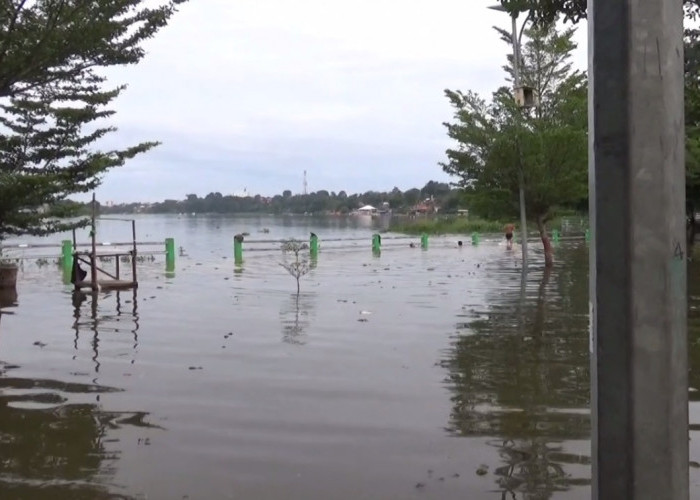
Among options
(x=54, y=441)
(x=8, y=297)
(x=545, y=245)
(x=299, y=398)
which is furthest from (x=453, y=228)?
(x=54, y=441)

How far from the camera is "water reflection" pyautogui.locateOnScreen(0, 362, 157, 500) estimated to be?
15.1 ft

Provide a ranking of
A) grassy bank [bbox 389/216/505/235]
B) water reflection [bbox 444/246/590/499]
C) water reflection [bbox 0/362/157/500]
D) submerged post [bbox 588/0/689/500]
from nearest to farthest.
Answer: submerged post [bbox 588/0/689/500] < water reflection [bbox 0/362/157/500] < water reflection [bbox 444/246/590/499] < grassy bank [bbox 389/216/505/235]

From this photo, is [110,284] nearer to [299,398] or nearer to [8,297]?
[8,297]

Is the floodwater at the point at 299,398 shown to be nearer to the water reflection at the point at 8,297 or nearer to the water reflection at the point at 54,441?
the water reflection at the point at 54,441

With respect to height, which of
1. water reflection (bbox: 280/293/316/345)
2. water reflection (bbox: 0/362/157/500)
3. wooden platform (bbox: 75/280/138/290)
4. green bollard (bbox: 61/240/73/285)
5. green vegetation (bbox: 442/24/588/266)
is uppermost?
green vegetation (bbox: 442/24/588/266)

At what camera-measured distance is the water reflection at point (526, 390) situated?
486 cm

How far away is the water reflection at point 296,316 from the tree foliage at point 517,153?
8.17 metres

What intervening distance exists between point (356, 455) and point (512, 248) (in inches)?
1121

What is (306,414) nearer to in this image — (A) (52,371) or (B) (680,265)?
(A) (52,371)

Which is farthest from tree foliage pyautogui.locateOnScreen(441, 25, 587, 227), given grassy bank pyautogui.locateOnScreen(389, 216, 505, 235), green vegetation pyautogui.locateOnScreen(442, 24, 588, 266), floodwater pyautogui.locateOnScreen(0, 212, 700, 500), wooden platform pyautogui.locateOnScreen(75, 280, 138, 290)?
grassy bank pyautogui.locateOnScreen(389, 216, 505, 235)

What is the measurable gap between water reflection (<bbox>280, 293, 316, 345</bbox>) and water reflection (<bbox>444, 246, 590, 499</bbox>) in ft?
7.10

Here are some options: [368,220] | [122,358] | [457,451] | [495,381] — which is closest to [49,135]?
[122,358]

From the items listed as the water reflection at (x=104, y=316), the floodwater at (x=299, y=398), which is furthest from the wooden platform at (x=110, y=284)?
the floodwater at (x=299, y=398)

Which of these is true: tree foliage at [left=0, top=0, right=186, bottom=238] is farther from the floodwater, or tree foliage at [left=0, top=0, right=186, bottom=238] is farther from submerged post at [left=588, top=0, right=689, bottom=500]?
submerged post at [left=588, top=0, right=689, bottom=500]
